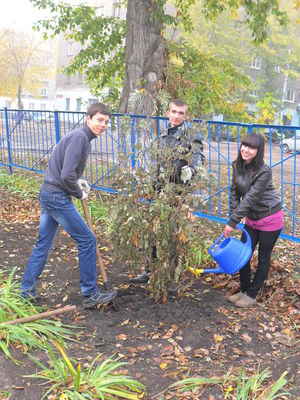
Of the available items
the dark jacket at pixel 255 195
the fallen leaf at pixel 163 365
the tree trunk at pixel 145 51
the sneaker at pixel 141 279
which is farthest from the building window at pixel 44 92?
the fallen leaf at pixel 163 365

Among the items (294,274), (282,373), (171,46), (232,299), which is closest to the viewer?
(282,373)

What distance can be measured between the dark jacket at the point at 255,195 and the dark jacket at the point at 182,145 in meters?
0.39

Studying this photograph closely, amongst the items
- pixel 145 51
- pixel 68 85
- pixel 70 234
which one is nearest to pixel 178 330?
pixel 70 234

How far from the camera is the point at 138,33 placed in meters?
8.72

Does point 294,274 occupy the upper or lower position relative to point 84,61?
lower

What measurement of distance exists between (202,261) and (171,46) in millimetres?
5947

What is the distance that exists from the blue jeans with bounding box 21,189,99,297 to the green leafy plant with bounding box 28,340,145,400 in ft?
3.41

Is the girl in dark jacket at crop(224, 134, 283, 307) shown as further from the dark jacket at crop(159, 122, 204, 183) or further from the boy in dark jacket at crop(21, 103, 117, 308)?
the boy in dark jacket at crop(21, 103, 117, 308)

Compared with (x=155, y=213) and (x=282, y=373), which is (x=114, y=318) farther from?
(x=282, y=373)

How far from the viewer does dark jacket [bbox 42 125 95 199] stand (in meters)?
3.71

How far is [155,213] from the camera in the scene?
3.96m

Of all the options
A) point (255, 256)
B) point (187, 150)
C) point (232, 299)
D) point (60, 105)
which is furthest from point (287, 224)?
point (60, 105)

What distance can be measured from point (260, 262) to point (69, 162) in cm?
195

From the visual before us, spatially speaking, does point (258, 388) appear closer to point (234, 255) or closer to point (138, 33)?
point (234, 255)
